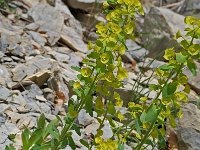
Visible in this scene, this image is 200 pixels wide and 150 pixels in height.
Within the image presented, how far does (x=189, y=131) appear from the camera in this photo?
12.4ft

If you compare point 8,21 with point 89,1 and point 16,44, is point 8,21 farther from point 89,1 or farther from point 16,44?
point 89,1

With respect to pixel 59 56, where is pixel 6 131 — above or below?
above

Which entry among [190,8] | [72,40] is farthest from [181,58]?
[190,8]

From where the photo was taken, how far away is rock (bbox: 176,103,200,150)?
3.71 m

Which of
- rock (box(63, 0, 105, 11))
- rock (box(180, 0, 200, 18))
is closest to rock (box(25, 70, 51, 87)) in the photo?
rock (box(63, 0, 105, 11))

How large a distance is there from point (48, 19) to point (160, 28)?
163cm

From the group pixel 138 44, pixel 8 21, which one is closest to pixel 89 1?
pixel 138 44

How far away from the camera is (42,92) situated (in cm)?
384

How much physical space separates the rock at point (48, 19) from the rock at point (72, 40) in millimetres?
90

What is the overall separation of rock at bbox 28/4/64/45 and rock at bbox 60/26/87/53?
3.5 inches

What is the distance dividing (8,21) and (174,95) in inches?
114

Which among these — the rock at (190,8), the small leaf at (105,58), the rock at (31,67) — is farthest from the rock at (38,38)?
the rock at (190,8)

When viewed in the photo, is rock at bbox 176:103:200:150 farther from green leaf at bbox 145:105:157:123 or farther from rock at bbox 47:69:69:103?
green leaf at bbox 145:105:157:123

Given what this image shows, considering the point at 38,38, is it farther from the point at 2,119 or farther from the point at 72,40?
the point at 2,119
